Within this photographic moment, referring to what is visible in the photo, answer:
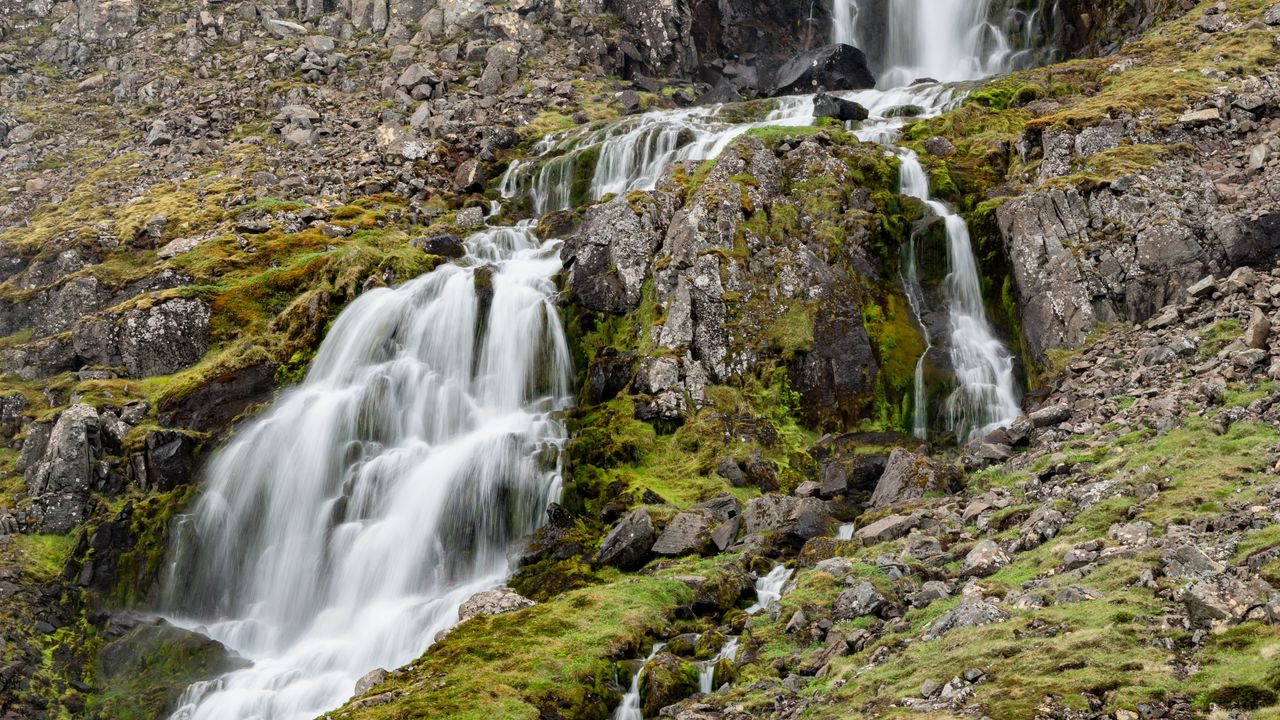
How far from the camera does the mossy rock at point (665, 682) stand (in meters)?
11.4

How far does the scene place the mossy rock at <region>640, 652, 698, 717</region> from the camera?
1135cm

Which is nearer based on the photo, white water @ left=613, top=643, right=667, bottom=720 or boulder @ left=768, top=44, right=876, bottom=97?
white water @ left=613, top=643, right=667, bottom=720

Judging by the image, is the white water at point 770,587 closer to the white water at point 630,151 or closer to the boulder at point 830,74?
the white water at point 630,151

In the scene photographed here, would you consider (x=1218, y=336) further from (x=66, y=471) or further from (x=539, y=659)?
(x=66, y=471)

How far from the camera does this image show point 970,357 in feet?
71.7

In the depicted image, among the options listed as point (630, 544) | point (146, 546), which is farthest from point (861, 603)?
point (146, 546)

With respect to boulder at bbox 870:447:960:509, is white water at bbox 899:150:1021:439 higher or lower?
higher

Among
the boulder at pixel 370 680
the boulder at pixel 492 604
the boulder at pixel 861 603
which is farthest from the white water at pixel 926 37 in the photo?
the boulder at pixel 370 680

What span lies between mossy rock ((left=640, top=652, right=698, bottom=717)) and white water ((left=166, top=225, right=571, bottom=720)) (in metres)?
6.14

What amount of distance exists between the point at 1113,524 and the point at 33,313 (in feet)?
107

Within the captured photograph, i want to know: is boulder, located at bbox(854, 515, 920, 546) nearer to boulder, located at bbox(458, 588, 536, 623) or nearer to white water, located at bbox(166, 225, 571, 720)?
boulder, located at bbox(458, 588, 536, 623)

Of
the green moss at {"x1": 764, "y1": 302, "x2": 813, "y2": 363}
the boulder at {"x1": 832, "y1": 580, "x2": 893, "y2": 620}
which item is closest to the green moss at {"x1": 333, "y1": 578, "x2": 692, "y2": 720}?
the boulder at {"x1": 832, "y1": 580, "x2": 893, "y2": 620}

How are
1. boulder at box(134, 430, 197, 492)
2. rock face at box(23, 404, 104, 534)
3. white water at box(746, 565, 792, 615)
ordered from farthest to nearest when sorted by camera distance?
boulder at box(134, 430, 197, 492) → rock face at box(23, 404, 104, 534) → white water at box(746, 565, 792, 615)

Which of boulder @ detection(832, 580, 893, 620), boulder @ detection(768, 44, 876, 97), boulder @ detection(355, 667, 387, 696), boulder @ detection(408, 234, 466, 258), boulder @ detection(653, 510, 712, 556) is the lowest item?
boulder @ detection(355, 667, 387, 696)
